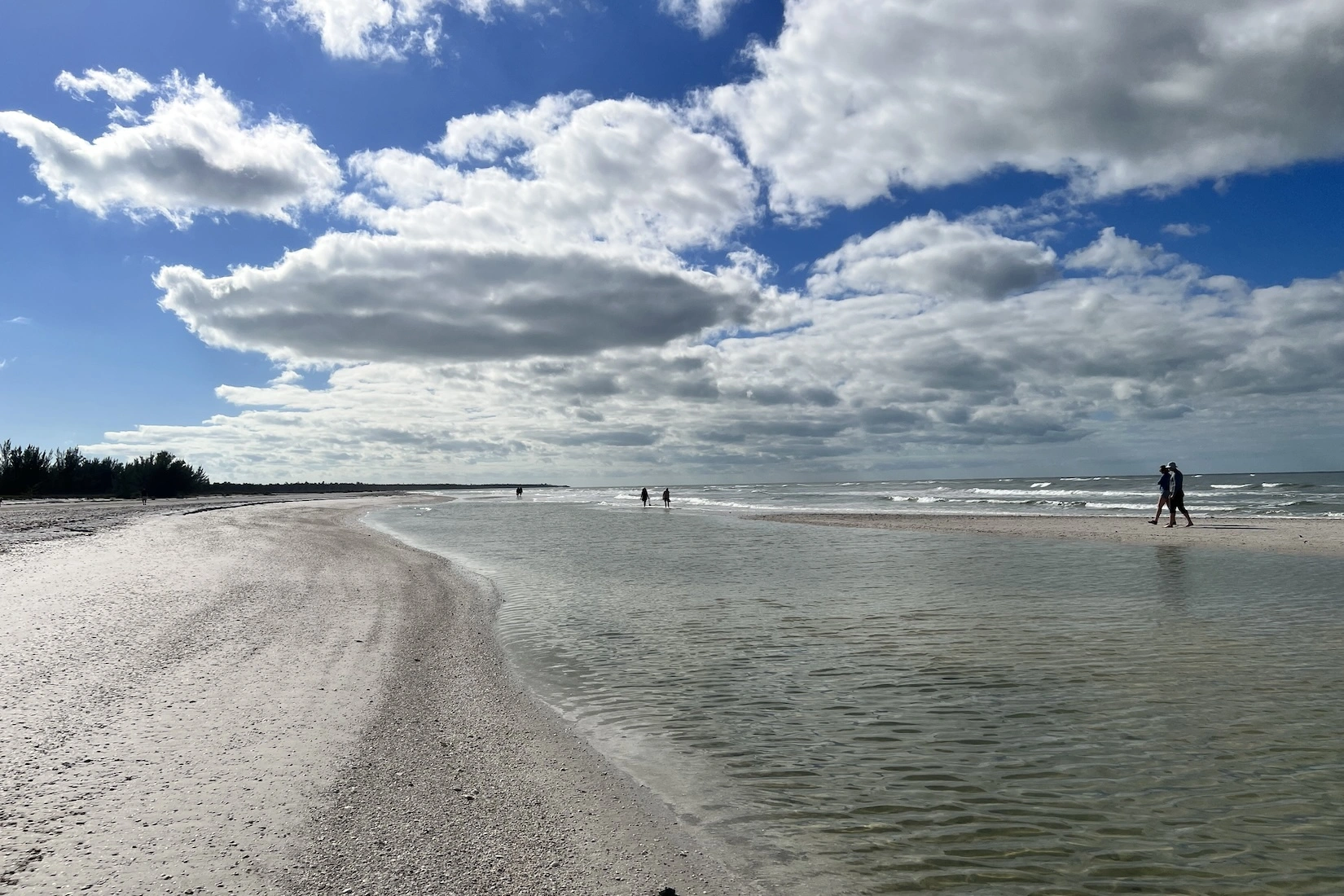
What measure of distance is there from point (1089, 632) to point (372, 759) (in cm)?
1018

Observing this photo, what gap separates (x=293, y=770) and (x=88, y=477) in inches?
3764

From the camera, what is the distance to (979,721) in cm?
733

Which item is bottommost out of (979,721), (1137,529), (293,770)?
(979,721)

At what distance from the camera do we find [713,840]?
16.7ft

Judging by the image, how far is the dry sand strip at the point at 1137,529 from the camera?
24.1 meters

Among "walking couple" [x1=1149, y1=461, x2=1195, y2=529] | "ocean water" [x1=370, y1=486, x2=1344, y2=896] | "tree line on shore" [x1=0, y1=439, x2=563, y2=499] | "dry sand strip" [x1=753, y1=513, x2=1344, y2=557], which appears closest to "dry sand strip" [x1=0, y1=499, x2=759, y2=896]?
"ocean water" [x1=370, y1=486, x2=1344, y2=896]

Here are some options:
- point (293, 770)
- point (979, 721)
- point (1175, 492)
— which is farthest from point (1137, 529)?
point (293, 770)

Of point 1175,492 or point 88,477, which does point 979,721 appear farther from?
point 88,477

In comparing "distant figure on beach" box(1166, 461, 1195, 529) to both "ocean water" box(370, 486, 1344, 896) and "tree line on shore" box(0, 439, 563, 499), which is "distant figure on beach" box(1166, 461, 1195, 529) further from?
"tree line on shore" box(0, 439, 563, 499)


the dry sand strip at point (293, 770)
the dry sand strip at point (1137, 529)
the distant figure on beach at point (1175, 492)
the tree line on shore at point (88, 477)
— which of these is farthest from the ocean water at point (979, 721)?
the tree line on shore at point (88, 477)

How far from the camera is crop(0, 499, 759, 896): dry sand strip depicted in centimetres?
444

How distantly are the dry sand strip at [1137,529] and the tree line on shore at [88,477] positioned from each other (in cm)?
6796

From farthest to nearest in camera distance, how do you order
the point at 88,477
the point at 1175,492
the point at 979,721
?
the point at 88,477
the point at 1175,492
the point at 979,721

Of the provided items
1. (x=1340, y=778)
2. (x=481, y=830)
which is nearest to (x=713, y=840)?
(x=481, y=830)
